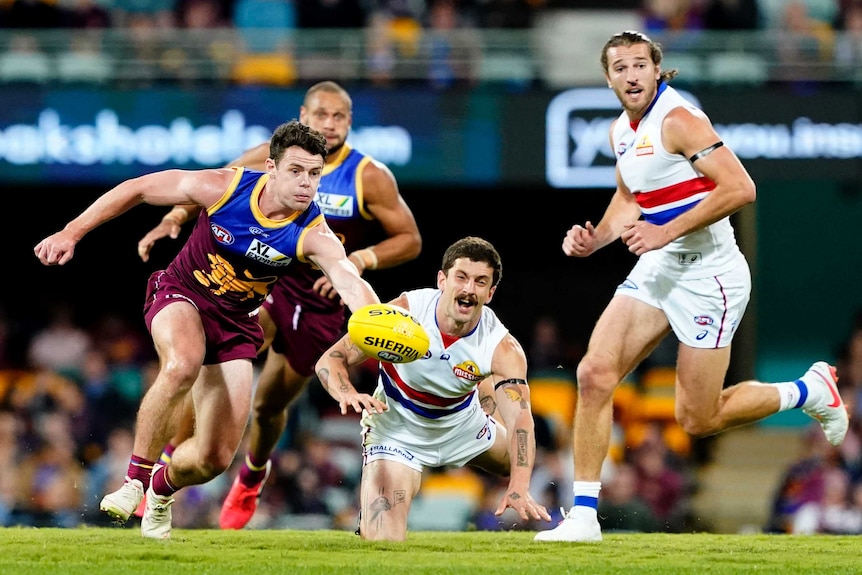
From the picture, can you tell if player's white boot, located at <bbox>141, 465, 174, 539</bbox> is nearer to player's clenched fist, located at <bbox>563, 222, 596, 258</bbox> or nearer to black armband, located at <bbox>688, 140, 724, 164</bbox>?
player's clenched fist, located at <bbox>563, 222, 596, 258</bbox>

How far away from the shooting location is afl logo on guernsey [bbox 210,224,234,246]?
23.1ft

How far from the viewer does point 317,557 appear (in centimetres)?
639

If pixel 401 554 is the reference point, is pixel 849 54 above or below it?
above

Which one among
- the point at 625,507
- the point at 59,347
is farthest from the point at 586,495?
the point at 59,347

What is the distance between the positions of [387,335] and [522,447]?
1.00 metres

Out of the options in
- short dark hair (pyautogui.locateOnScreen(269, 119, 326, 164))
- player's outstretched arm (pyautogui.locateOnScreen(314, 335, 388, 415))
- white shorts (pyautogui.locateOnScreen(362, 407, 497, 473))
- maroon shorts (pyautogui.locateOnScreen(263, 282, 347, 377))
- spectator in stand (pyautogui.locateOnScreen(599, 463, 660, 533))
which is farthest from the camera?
spectator in stand (pyautogui.locateOnScreen(599, 463, 660, 533))

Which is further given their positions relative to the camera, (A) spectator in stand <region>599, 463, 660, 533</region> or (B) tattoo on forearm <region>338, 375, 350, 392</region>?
(A) spectator in stand <region>599, 463, 660, 533</region>

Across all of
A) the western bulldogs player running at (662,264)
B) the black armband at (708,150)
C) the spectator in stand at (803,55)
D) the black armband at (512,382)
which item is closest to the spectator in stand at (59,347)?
the spectator in stand at (803,55)

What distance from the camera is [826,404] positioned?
7.91 metres

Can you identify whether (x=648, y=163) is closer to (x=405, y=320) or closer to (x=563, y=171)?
(x=405, y=320)

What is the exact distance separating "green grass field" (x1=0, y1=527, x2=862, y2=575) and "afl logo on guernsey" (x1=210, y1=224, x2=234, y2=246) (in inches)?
60.7

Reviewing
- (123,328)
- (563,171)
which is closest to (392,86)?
(563,171)


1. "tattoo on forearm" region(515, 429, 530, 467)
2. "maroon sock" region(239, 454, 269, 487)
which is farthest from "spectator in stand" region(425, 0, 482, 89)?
"tattoo on forearm" region(515, 429, 530, 467)

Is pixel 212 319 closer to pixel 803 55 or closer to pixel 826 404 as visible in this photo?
pixel 826 404
